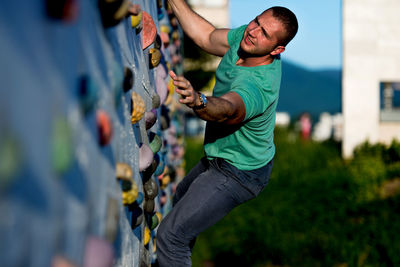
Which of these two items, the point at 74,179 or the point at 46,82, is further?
the point at 74,179

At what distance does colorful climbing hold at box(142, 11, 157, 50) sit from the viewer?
224cm

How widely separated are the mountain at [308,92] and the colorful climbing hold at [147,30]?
46148 millimetres

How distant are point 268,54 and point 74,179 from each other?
63.7 inches

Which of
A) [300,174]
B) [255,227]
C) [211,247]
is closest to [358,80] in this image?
[300,174]

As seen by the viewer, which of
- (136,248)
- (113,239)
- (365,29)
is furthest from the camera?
(365,29)

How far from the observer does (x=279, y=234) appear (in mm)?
→ 6523

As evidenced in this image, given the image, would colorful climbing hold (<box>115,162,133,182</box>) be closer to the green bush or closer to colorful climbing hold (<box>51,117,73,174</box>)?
colorful climbing hold (<box>51,117,73,174</box>)

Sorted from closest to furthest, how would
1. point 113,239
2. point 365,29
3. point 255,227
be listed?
1. point 113,239
2. point 255,227
3. point 365,29

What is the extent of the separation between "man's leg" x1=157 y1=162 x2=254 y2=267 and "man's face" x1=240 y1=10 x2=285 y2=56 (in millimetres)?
646

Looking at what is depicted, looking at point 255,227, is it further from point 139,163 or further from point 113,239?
point 113,239

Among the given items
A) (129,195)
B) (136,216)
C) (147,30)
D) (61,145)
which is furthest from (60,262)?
(147,30)

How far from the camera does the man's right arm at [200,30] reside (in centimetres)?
288

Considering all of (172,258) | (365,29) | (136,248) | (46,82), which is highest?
(46,82)

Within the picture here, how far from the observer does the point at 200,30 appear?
296 centimetres
